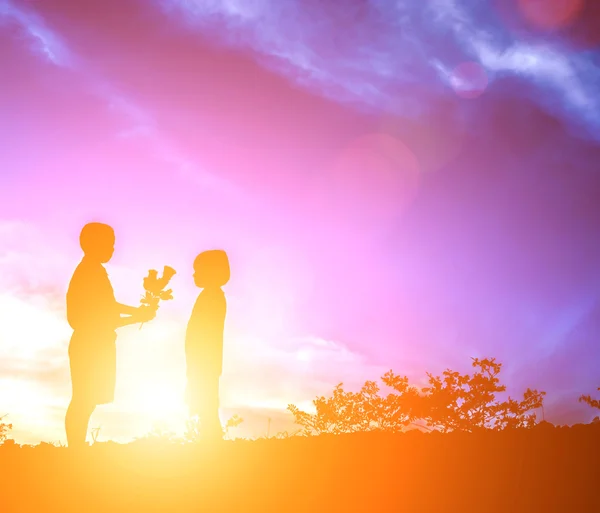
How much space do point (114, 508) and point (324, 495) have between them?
2374mm

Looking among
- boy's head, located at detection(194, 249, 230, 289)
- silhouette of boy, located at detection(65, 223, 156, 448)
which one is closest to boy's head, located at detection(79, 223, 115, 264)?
silhouette of boy, located at detection(65, 223, 156, 448)

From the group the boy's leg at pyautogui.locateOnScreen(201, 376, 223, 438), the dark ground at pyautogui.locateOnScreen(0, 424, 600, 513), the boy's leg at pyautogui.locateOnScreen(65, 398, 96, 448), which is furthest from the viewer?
the boy's leg at pyautogui.locateOnScreen(201, 376, 223, 438)

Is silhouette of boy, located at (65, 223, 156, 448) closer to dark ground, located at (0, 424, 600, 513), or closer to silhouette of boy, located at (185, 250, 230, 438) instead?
dark ground, located at (0, 424, 600, 513)

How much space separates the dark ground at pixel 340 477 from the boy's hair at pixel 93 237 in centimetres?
340

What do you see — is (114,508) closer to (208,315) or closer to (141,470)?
(141,470)

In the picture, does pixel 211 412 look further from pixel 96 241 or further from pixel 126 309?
pixel 96 241

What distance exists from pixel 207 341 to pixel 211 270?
1.23 meters

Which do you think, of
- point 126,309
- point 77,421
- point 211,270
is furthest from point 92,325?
point 211,270

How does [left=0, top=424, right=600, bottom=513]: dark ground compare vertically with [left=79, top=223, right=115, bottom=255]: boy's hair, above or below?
below

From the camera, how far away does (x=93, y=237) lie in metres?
9.84

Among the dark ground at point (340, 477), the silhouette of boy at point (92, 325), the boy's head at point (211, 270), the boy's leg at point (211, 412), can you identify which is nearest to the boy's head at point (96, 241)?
the silhouette of boy at point (92, 325)

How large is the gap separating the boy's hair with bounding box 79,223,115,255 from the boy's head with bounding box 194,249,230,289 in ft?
5.29

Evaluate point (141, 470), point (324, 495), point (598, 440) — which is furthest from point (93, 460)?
point (598, 440)

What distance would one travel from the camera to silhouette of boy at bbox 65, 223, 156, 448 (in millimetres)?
9305
